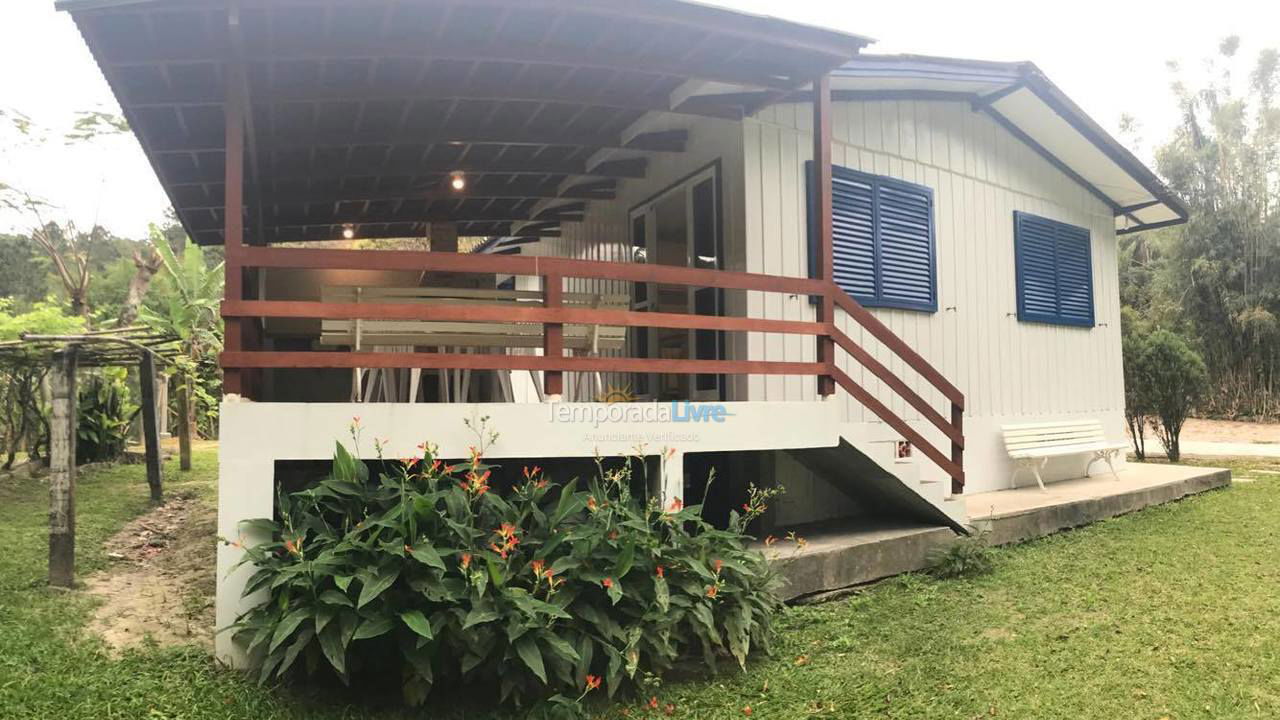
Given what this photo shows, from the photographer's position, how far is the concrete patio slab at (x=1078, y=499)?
6.73 meters

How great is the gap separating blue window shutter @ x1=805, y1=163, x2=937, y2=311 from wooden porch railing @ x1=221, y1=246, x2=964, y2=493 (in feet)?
4.73

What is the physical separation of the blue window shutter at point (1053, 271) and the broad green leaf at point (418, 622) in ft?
24.5

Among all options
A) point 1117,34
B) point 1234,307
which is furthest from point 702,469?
point 1117,34

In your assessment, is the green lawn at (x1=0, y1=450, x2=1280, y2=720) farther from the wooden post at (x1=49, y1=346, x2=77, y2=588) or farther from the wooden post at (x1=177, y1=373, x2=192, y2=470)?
the wooden post at (x1=177, y1=373, x2=192, y2=470)

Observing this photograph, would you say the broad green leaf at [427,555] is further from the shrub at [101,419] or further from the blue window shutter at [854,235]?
the shrub at [101,419]

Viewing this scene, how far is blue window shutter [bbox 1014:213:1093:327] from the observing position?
896cm

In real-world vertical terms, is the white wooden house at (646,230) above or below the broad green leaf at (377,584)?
above

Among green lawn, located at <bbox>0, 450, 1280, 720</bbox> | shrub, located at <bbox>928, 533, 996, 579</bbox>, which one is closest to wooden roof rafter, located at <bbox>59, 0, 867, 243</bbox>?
green lawn, located at <bbox>0, 450, 1280, 720</bbox>

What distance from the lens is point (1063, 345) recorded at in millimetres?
9414

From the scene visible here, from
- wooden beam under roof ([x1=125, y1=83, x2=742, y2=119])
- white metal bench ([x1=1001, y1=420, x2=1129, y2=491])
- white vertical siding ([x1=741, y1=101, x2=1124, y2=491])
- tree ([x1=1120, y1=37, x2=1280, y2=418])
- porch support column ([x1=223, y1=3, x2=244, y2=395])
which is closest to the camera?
porch support column ([x1=223, y1=3, x2=244, y2=395])

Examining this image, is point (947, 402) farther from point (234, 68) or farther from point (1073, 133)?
point (234, 68)

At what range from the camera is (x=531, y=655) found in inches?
138

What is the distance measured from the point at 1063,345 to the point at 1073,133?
91.9 inches

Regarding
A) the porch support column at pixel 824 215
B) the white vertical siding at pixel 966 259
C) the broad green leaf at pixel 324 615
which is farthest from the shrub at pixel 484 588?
the white vertical siding at pixel 966 259
